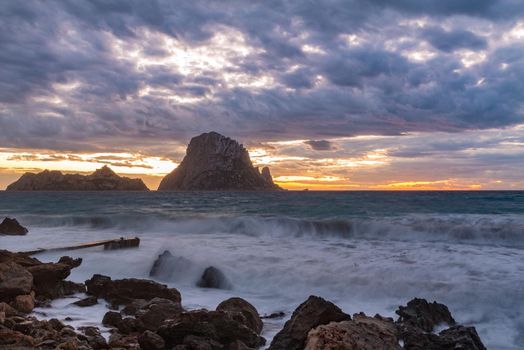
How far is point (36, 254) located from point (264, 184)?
182212mm

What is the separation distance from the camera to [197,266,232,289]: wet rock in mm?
13797

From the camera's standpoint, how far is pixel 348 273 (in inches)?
570

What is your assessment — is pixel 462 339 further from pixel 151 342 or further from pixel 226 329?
pixel 151 342

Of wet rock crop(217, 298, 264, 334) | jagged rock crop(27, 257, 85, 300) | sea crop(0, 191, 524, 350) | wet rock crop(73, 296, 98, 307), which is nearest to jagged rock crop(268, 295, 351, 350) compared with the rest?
wet rock crop(217, 298, 264, 334)

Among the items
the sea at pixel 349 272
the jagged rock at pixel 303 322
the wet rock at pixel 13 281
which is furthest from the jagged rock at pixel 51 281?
the jagged rock at pixel 303 322

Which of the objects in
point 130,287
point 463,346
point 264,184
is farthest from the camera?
point 264,184

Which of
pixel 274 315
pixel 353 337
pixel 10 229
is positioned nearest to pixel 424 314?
pixel 274 315

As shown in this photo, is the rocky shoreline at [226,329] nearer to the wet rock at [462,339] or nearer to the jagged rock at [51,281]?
the wet rock at [462,339]

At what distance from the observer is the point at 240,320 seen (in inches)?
307

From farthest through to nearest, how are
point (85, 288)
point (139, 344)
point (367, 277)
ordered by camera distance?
point (367, 277), point (85, 288), point (139, 344)

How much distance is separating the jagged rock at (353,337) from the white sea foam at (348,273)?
4.09m

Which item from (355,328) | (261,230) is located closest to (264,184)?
(261,230)

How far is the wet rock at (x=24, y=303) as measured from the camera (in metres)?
9.35

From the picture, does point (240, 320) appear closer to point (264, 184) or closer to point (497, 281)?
point (497, 281)
